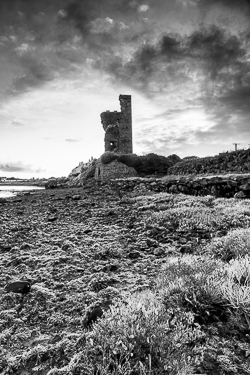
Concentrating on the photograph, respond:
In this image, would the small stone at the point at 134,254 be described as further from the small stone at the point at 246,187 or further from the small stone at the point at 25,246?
the small stone at the point at 246,187

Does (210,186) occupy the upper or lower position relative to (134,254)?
upper

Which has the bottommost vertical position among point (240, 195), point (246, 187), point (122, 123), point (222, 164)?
point (240, 195)

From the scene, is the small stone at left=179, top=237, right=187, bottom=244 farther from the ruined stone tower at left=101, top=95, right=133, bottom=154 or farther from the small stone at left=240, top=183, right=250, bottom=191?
the ruined stone tower at left=101, top=95, right=133, bottom=154

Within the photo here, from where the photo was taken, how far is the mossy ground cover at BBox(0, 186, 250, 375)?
214 cm

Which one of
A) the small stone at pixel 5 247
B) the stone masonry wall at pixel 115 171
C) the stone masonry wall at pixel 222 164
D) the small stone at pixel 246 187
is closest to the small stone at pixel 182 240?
the small stone at pixel 5 247

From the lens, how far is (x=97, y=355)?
2168 mm

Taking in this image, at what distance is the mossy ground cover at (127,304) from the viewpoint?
2145 millimetres

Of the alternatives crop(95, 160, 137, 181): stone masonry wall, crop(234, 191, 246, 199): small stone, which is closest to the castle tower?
crop(95, 160, 137, 181): stone masonry wall

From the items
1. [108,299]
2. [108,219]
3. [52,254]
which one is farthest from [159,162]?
[108,299]

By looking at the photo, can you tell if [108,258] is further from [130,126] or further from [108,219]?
[130,126]

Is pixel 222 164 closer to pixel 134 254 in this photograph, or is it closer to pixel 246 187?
pixel 246 187

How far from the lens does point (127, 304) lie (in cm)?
316

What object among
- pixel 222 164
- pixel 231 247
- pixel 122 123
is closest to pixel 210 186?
pixel 222 164

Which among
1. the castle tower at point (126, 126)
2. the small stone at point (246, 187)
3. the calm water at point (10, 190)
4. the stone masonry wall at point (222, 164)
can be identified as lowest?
the calm water at point (10, 190)
